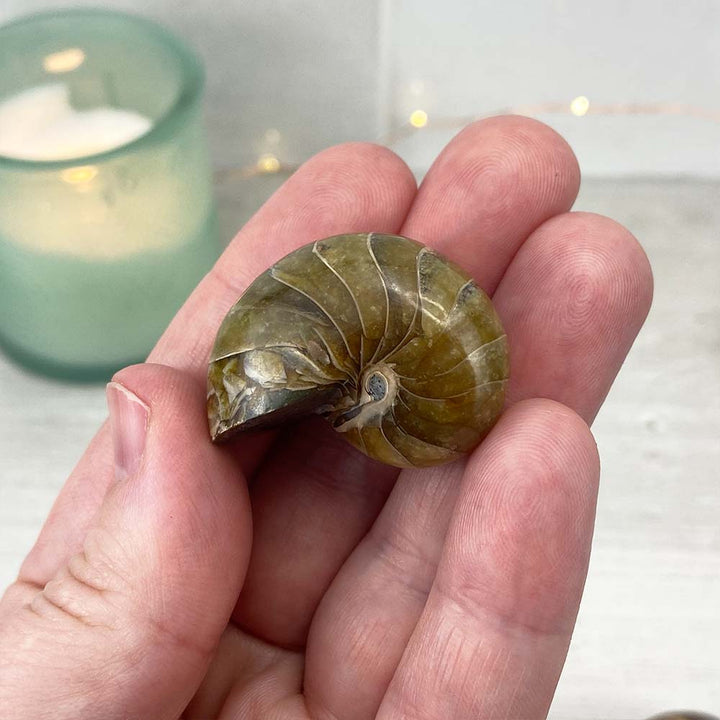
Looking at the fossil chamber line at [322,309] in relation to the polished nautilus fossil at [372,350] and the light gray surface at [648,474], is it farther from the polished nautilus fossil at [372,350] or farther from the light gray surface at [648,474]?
the light gray surface at [648,474]

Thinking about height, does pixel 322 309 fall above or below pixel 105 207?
above

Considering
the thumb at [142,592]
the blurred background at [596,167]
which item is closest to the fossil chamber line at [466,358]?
the thumb at [142,592]

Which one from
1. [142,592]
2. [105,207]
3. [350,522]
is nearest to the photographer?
[142,592]

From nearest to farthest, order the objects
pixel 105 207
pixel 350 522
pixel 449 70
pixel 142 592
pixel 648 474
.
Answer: pixel 142 592 → pixel 350 522 → pixel 105 207 → pixel 648 474 → pixel 449 70

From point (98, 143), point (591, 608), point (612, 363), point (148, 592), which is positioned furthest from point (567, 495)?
point (98, 143)

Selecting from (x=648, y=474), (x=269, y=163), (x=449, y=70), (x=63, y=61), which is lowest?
(x=648, y=474)

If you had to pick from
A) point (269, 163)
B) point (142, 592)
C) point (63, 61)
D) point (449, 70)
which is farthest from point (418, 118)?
point (142, 592)

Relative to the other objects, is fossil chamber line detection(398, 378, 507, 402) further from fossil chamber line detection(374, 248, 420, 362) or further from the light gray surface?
the light gray surface

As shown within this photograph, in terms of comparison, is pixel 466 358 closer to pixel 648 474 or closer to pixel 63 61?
pixel 648 474
